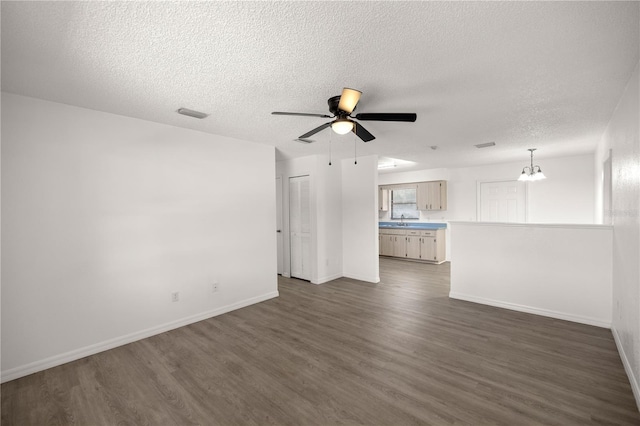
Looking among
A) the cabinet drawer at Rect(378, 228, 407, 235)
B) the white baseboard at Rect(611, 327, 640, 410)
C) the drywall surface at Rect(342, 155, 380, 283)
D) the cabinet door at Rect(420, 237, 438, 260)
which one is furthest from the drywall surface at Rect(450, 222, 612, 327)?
the cabinet drawer at Rect(378, 228, 407, 235)

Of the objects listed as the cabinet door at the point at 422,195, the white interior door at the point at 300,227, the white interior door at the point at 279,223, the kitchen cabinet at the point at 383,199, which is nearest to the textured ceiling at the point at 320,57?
the white interior door at the point at 300,227

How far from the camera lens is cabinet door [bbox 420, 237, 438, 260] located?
726 centimetres

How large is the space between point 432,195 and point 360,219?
120 inches

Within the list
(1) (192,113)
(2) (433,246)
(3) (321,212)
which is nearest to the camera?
(1) (192,113)

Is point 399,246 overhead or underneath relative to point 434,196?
underneath

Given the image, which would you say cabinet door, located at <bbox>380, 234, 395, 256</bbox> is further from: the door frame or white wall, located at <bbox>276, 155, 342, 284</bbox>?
white wall, located at <bbox>276, 155, 342, 284</bbox>

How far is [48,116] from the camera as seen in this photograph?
2.71m

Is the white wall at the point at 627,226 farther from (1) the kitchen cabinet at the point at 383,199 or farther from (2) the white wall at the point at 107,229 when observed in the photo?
(1) the kitchen cabinet at the point at 383,199

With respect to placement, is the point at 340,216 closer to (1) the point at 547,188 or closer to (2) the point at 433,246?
(2) the point at 433,246

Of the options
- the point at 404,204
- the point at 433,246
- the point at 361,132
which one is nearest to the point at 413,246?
the point at 433,246

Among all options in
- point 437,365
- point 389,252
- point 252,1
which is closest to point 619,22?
point 252,1

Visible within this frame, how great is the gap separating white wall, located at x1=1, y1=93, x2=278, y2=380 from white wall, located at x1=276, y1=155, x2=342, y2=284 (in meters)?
1.50

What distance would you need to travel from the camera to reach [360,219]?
224 inches

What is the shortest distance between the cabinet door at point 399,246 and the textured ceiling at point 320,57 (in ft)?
15.7
